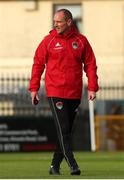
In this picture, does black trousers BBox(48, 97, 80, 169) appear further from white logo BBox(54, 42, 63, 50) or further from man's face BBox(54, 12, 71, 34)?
man's face BBox(54, 12, 71, 34)

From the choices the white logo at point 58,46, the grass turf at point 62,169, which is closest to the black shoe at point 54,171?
the grass turf at point 62,169

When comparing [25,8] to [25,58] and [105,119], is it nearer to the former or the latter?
[25,58]

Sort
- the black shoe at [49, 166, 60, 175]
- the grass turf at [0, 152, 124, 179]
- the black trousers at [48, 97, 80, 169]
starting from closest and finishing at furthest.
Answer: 1. the grass turf at [0, 152, 124, 179]
2. the black trousers at [48, 97, 80, 169]
3. the black shoe at [49, 166, 60, 175]

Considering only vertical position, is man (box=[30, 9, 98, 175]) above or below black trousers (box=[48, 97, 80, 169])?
above

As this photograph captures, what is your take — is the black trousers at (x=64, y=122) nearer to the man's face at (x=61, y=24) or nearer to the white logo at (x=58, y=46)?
the white logo at (x=58, y=46)

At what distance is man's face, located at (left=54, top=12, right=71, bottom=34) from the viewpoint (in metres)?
12.2

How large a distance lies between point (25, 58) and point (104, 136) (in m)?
10.4

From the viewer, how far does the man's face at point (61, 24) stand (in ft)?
40.0

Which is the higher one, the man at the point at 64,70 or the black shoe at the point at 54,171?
the man at the point at 64,70

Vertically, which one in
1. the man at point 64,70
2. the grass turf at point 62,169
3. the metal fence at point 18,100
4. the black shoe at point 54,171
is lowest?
the metal fence at point 18,100

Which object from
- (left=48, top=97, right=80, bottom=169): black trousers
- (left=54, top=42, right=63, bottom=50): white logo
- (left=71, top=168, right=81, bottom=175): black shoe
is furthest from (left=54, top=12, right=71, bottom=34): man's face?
(left=71, top=168, right=81, bottom=175): black shoe

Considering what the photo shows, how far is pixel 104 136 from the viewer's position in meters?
24.8

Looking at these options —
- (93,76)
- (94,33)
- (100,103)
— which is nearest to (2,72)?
(94,33)

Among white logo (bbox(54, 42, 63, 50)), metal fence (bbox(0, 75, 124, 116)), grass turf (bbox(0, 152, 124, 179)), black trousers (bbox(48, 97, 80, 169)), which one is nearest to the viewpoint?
grass turf (bbox(0, 152, 124, 179))
